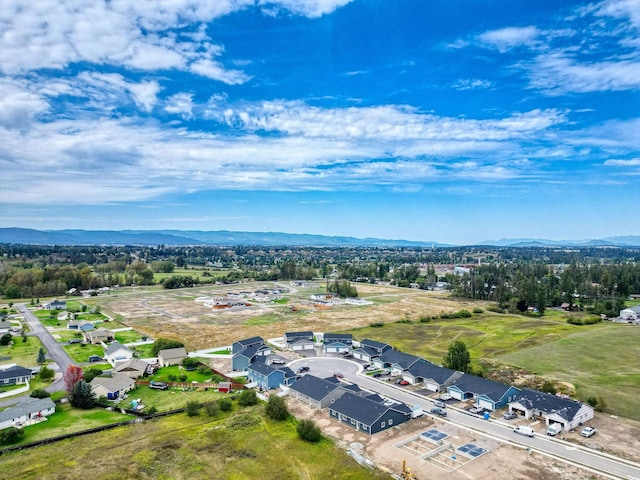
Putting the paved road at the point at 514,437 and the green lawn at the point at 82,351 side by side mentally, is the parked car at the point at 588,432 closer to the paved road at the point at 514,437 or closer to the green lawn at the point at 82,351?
the paved road at the point at 514,437

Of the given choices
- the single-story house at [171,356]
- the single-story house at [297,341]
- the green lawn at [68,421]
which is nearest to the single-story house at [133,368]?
the single-story house at [171,356]

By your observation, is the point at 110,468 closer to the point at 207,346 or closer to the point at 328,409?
the point at 328,409

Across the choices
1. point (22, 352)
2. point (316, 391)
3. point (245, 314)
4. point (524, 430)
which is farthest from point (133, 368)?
point (245, 314)

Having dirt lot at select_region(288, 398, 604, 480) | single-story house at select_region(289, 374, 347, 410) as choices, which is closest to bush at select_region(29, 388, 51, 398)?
single-story house at select_region(289, 374, 347, 410)

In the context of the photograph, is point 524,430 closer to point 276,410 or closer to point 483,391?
point 483,391

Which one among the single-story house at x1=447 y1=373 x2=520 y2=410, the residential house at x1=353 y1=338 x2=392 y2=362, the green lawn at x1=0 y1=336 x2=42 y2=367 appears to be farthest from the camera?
the residential house at x1=353 y1=338 x2=392 y2=362

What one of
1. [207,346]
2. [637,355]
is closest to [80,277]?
[207,346]

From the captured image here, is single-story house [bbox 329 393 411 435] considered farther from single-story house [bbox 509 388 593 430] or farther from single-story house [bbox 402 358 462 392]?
single-story house [bbox 509 388 593 430]
